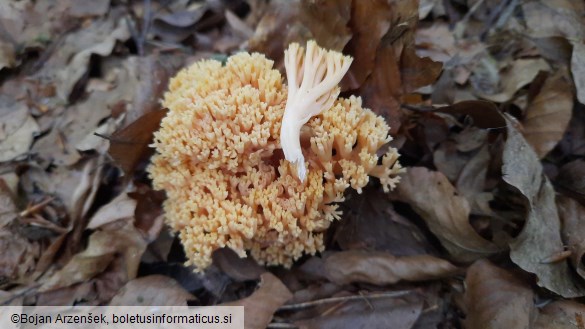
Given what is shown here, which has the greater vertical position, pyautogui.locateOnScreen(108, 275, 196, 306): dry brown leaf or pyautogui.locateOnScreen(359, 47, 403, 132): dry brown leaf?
pyautogui.locateOnScreen(359, 47, 403, 132): dry brown leaf

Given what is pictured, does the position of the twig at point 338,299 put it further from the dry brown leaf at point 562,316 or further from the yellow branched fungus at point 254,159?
the dry brown leaf at point 562,316

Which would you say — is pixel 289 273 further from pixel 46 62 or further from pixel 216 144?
pixel 46 62

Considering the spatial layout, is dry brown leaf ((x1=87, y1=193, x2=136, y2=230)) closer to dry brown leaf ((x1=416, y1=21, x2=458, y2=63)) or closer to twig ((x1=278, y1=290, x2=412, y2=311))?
twig ((x1=278, y1=290, x2=412, y2=311))

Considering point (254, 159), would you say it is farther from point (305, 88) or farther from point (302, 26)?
point (302, 26)

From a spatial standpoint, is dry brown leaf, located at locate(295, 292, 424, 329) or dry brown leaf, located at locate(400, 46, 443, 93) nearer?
dry brown leaf, located at locate(295, 292, 424, 329)

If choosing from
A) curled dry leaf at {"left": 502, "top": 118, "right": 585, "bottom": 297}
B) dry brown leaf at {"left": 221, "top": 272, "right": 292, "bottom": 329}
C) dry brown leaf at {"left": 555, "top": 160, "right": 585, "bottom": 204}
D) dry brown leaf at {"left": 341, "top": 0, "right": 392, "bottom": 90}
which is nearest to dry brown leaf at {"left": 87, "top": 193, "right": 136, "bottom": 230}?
dry brown leaf at {"left": 221, "top": 272, "right": 292, "bottom": 329}

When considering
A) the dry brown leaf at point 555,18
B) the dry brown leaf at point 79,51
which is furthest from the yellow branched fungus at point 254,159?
the dry brown leaf at point 555,18
